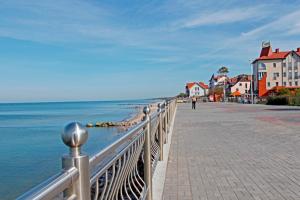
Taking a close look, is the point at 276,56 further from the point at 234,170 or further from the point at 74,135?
the point at 74,135

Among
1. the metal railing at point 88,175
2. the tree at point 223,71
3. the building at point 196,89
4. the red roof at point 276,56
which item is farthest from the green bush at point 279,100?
the building at point 196,89

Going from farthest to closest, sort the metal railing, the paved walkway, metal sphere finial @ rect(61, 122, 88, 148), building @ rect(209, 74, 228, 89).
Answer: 1. building @ rect(209, 74, 228, 89)
2. the paved walkway
3. metal sphere finial @ rect(61, 122, 88, 148)
4. the metal railing

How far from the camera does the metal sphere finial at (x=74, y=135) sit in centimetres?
137

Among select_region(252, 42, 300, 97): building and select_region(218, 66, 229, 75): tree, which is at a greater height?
select_region(218, 66, 229, 75): tree

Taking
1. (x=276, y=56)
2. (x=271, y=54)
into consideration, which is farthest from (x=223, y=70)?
(x=276, y=56)

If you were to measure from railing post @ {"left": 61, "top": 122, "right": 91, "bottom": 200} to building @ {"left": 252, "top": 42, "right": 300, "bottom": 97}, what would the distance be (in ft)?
245

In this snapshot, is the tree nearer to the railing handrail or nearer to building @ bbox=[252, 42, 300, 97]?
building @ bbox=[252, 42, 300, 97]

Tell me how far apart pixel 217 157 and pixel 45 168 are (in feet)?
28.7

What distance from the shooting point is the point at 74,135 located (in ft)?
4.49

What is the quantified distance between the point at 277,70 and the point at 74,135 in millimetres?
76991

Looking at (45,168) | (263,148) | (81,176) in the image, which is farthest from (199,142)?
(81,176)

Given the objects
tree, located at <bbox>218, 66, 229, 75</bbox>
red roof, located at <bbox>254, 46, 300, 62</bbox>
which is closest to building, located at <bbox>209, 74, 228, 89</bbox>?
tree, located at <bbox>218, 66, 229, 75</bbox>

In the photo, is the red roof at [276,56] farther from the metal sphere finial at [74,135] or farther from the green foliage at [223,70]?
the metal sphere finial at [74,135]

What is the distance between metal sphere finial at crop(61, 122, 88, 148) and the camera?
1.37 metres
